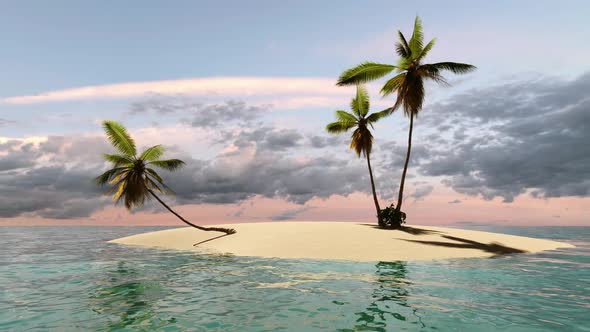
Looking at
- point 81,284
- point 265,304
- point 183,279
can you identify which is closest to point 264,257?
point 183,279

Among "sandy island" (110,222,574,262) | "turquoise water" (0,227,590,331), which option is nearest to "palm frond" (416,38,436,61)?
"sandy island" (110,222,574,262)

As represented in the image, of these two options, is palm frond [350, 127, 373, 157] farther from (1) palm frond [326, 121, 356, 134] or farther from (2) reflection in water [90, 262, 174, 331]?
(2) reflection in water [90, 262, 174, 331]

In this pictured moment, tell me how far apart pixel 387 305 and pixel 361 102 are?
27.3 meters

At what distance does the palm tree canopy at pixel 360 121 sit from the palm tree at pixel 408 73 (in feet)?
9.87

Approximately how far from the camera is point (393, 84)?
32.6 meters

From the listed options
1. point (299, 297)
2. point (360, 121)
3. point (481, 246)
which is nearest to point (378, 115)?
point (360, 121)

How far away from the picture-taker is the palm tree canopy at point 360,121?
35438 millimetres

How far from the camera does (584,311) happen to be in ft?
34.1

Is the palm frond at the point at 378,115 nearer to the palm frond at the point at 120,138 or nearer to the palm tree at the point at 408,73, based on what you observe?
the palm tree at the point at 408,73

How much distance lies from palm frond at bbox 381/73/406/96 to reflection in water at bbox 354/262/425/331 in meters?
20.0

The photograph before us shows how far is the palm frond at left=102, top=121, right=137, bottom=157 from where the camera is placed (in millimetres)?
28750

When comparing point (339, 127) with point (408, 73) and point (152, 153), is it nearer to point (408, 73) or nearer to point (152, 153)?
point (408, 73)

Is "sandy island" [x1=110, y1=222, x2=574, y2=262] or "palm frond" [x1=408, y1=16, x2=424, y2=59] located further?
"palm frond" [x1=408, y1=16, x2=424, y2=59]

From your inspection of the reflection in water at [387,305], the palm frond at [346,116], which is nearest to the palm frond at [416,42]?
the palm frond at [346,116]
